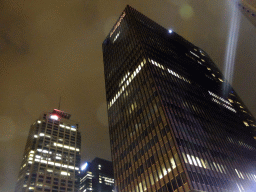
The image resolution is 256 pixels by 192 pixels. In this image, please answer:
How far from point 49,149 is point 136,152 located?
3369 inches

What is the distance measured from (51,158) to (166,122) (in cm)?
9354

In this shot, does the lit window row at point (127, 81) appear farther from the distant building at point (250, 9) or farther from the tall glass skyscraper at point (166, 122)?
the distant building at point (250, 9)

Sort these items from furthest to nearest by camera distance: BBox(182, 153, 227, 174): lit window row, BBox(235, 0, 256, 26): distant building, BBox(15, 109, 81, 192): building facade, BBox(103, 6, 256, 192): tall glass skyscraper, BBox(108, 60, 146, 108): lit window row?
BBox(15, 109, 81, 192): building facade, BBox(108, 60, 146, 108): lit window row, BBox(103, 6, 256, 192): tall glass skyscraper, BBox(235, 0, 256, 26): distant building, BBox(182, 153, 227, 174): lit window row

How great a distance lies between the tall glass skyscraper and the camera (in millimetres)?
50000

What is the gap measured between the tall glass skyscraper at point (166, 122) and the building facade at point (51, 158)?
195ft

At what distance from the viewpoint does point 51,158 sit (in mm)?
125625

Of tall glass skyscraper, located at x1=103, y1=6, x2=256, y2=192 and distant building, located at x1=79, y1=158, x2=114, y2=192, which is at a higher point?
distant building, located at x1=79, y1=158, x2=114, y2=192

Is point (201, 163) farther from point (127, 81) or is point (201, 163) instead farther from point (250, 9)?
point (127, 81)

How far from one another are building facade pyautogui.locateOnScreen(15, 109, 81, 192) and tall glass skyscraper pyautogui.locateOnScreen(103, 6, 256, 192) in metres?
59.4

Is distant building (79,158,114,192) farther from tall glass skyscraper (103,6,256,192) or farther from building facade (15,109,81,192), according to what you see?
tall glass skyscraper (103,6,256,192)

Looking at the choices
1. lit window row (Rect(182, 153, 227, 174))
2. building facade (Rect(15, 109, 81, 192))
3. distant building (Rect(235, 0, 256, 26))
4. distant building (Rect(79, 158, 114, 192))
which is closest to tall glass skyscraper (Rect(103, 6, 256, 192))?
lit window row (Rect(182, 153, 227, 174))

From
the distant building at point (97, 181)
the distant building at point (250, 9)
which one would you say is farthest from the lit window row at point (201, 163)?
the distant building at point (97, 181)

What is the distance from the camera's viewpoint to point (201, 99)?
80312mm

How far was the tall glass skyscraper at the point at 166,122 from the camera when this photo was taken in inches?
1969
